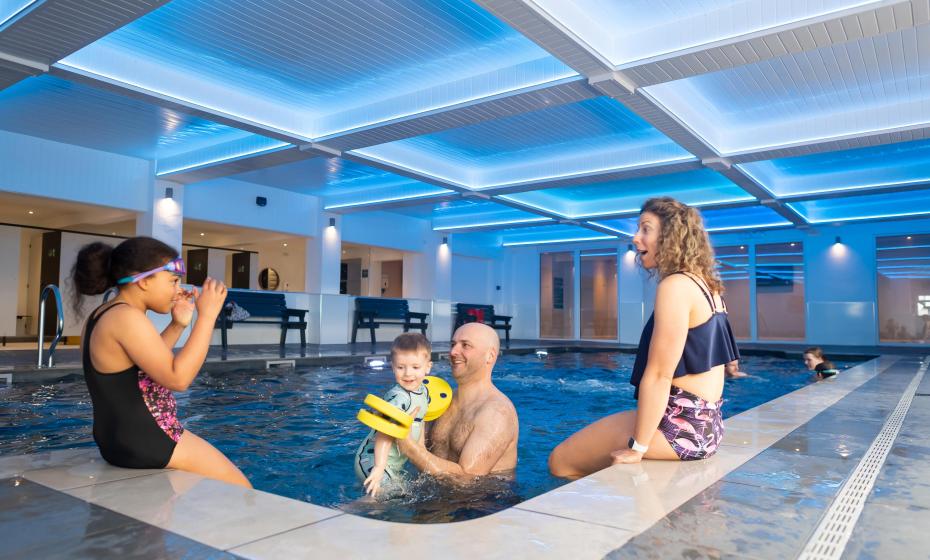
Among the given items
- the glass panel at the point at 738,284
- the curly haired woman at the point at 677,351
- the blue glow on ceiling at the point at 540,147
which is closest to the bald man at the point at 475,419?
the curly haired woman at the point at 677,351

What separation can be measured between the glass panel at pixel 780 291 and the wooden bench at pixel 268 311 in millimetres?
13618

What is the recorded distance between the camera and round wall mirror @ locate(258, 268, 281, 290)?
1919 centimetres

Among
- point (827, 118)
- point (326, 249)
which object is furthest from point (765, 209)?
point (326, 249)

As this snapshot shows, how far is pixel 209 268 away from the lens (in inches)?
763

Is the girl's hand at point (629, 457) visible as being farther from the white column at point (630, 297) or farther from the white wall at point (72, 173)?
the white column at point (630, 297)

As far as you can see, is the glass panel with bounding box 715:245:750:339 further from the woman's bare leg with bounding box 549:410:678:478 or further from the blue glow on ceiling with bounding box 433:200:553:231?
the woman's bare leg with bounding box 549:410:678:478

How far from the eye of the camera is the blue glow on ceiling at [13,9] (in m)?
5.52

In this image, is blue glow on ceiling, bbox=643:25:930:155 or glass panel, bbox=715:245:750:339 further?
glass panel, bbox=715:245:750:339

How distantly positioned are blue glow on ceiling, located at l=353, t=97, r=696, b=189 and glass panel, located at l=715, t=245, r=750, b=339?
961 centimetres

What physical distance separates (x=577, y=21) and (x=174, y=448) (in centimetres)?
529

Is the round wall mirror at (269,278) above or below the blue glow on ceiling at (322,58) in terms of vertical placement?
below

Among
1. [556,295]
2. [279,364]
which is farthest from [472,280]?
[279,364]

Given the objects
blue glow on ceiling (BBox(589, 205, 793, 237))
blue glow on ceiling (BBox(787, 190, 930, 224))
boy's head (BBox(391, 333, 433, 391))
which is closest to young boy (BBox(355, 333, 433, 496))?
boy's head (BBox(391, 333, 433, 391))

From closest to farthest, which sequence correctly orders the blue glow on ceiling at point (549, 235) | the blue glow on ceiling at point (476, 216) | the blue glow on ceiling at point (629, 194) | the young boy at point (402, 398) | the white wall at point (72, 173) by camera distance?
the young boy at point (402, 398) → the white wall at point (72, 173) → the blue glow on ceiling at point (629, 194) → the blue glow on ceiling at point (476, 216) → the blue glow on ceiling at point (549, 235)
